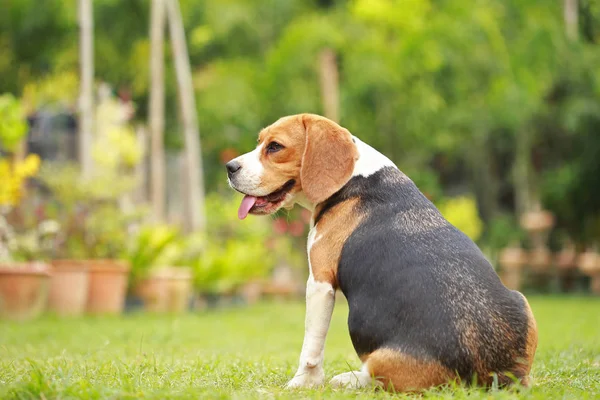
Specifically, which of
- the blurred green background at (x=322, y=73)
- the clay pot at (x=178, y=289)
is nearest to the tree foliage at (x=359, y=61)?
the blurred green background at (x=322, y=73)

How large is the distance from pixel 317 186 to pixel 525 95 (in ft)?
61.5

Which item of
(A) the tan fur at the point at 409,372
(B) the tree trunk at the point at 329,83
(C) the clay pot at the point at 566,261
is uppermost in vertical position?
(B) the tree trunk at the point at 329,83

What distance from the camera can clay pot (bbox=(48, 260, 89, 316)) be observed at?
1105cm

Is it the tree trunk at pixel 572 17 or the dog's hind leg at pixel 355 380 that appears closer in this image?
the dog's hind leg at pixel 355 380

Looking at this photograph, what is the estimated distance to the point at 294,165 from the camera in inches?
181

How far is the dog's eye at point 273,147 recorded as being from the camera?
4617 mm

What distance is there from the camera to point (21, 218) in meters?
12.2

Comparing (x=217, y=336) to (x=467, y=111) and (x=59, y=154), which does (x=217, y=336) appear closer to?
(x=59, y=154)

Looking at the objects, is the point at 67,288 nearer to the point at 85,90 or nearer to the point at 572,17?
the point at 85,90

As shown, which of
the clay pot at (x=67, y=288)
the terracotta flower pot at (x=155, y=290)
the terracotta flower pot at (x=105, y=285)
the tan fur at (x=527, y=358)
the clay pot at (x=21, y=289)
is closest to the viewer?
the tan fur at (x=527, y=358)

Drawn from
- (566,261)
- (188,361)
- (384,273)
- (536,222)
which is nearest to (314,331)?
(384,273)

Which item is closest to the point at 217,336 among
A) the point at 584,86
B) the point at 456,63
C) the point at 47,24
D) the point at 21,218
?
the point at 21,218

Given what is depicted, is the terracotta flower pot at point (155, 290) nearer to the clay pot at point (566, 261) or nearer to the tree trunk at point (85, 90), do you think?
the tree trunk at point (85, 90)

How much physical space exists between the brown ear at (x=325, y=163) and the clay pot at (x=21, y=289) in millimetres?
6603
